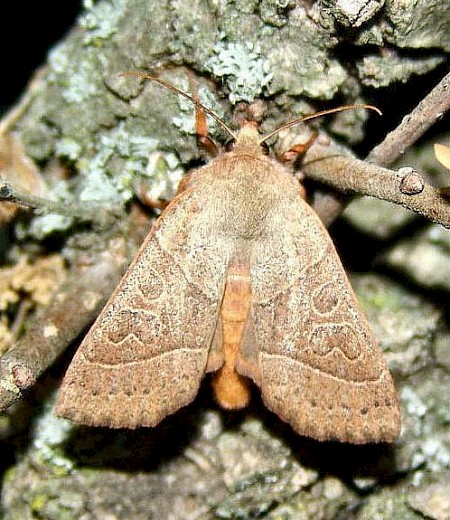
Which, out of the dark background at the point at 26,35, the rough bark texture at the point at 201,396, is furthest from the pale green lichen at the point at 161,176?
the dark background at the point at 26,35

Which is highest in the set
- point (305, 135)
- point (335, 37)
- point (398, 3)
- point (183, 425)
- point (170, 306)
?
point (398, 3)

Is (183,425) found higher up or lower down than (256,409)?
lower down

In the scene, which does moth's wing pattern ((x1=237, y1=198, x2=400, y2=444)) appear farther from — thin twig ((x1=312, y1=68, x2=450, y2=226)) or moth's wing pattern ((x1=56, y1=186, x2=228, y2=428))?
thin twig ((x1=312, y1=68, x2=450, y2=226))

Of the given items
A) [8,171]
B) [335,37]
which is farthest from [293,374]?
[8,171]

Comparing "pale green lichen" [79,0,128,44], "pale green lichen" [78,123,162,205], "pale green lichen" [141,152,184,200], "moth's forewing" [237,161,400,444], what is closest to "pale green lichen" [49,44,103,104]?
"pale green lichen" [79,0,128,44]

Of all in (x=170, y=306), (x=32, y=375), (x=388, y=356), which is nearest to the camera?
(x=32, y=375)

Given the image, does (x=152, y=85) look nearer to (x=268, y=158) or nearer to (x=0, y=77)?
(x=268, y=158)

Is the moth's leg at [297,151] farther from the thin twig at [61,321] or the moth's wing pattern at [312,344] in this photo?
the thin twig at [61,321]
